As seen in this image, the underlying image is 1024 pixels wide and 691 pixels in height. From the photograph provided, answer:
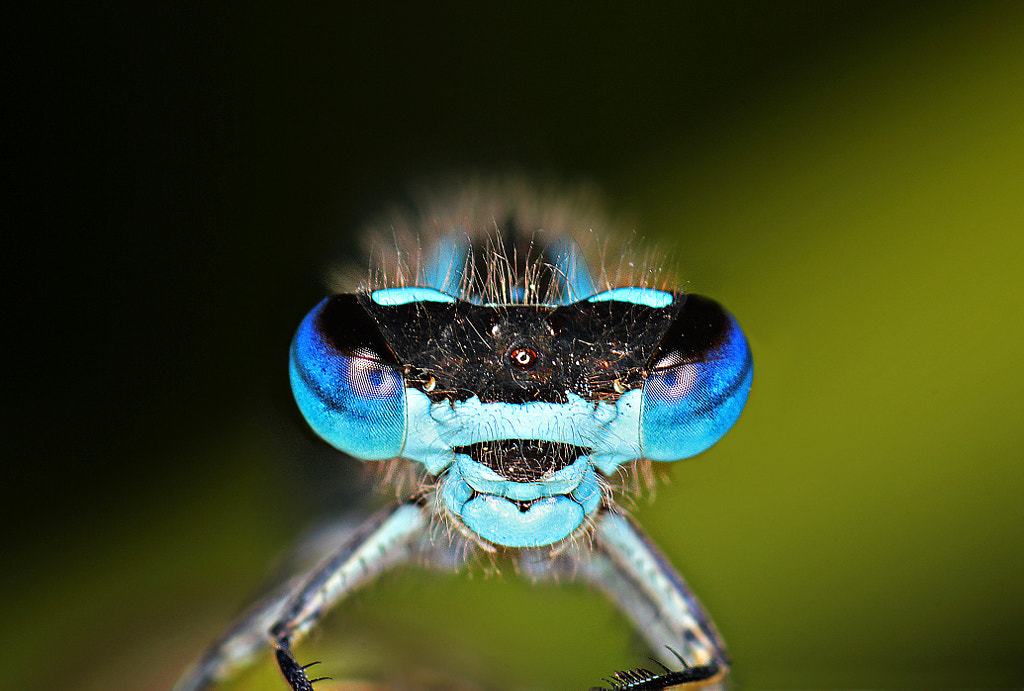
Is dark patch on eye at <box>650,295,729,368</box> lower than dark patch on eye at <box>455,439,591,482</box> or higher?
higher

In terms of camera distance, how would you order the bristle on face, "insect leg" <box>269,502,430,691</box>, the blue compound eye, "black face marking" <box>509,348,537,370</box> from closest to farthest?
"black face marking" <box>509,348,537,370</box>
the blue compound eye
the bristle on face
"insect leg" <box>269,502,430,691</box>

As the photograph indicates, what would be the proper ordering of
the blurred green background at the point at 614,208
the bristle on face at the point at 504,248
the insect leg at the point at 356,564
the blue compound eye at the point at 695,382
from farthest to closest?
the blurred green background at the point at 614,208 < the insect leg at the point at 356,564 < the bristle on face at the point at 504,248 < the blue compound eye at the point at 695,382

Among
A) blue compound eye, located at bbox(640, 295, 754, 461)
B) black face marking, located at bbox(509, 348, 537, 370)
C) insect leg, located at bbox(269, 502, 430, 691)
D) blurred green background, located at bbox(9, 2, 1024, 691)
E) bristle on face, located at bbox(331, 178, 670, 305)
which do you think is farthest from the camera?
blurred green background, located at bbox(9, 2, 1024, 691)

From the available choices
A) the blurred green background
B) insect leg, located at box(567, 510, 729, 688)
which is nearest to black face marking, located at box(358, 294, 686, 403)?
the blurred green background

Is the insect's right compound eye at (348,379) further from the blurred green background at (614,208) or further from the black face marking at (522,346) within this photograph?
the blurred green background at (614,208)

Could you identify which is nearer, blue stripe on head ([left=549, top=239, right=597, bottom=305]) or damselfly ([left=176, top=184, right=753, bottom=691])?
damselfly ([left=176, top=184, right=753, bottom=691])

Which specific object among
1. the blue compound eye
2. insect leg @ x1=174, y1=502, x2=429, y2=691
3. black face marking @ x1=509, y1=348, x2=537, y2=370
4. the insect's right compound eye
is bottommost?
insect leg @ x1=174, y1=502, x2=429, y2=691

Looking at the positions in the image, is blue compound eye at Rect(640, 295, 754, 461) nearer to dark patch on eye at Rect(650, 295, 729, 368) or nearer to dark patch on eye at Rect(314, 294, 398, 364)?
dark patch on eye at Rect(650, 295, 729, 368)

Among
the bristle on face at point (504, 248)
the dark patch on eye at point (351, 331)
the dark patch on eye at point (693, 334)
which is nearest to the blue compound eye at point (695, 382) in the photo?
the dark patch on eye at point (693, 334)

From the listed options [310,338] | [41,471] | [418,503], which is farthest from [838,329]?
[41,471]

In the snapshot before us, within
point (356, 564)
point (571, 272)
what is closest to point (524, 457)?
point (571, 272)
